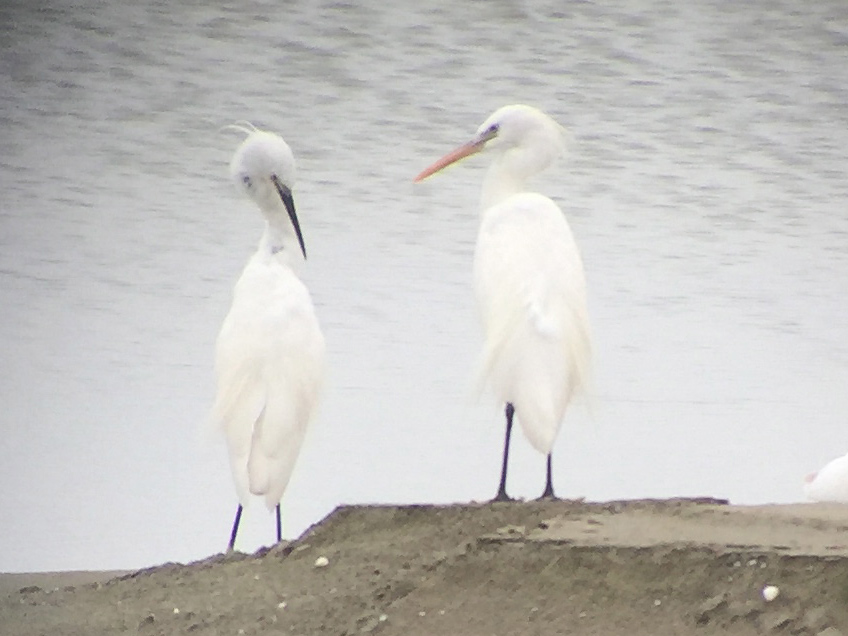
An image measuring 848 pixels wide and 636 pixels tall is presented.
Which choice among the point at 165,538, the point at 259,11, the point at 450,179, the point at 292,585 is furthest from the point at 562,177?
the point at 292,585

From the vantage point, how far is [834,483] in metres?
2.50

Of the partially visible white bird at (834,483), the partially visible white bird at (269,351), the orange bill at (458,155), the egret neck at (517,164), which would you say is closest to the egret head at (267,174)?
the partially visible white bird at (269,351)

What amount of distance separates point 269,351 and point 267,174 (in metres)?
0.40

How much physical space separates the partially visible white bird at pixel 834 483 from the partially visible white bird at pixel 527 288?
547 millimetres

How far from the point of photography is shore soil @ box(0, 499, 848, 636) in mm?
1680

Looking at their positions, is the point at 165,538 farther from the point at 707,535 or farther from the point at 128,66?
the point at 707,535

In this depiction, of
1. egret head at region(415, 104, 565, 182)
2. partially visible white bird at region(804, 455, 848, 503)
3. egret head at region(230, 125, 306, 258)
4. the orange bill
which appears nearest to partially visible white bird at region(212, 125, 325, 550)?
egret head at region(230, 125, 306, 258)

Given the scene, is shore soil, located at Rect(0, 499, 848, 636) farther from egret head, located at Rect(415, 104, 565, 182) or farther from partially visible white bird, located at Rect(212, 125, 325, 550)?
egret head, located at Rect(415, 104, 565, 182)

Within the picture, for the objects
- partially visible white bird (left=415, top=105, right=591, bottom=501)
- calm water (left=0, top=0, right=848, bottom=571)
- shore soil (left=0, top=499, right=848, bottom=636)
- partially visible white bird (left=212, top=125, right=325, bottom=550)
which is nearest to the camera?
shore soil (left=0, top=499, right=848, bottom=636)

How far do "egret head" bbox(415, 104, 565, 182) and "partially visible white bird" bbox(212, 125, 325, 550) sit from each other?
42 centimetres

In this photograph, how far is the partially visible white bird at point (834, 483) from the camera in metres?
2.50

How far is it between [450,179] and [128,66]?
2.66 feet

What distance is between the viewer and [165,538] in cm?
294

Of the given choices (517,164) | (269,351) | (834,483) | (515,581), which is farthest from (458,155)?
(515,581)
